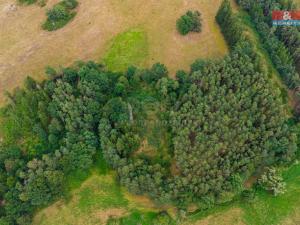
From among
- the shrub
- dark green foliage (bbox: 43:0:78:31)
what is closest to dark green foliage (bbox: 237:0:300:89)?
the shrub

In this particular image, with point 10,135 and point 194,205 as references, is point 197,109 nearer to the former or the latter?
point 194,205

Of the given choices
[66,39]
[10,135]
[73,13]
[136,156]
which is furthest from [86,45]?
[136,156]

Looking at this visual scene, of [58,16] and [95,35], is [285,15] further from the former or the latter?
[58,16]

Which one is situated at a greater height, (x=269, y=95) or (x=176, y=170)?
(x=269, y=95)

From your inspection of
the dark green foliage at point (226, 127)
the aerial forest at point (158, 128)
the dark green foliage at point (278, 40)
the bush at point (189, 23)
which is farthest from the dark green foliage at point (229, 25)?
the dark green foliage at point (226, 127)

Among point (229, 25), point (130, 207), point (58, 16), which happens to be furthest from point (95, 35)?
point (130, 207)

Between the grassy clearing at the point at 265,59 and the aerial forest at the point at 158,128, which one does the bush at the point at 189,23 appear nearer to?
the grassy clearing at the point at 265,59

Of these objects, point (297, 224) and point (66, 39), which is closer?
point (297, 224)

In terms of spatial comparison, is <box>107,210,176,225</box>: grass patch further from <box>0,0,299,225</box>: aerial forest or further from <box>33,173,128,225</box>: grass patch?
<box>0,0,299,225</box>: aerial forest
